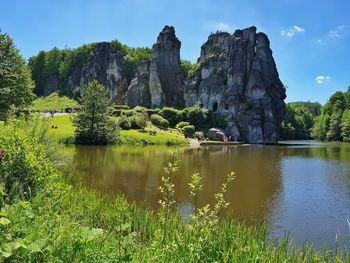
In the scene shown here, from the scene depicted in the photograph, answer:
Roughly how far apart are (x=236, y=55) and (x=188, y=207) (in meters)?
92.4

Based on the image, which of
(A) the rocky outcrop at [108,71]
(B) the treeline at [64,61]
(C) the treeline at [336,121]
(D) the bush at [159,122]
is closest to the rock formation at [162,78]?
(A) the rocky outcrop at [108,71]

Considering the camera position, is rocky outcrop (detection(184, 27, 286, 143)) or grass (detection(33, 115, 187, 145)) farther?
rocky outcrop (detection(184, 27, 286, 143))

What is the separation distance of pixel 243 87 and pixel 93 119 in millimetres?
56359

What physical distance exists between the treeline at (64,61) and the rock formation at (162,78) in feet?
87.2

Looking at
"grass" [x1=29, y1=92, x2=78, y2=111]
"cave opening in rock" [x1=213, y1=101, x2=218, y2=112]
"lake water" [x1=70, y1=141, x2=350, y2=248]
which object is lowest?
"lake water" [x1=70, y1=141, x2=350, y2=248]

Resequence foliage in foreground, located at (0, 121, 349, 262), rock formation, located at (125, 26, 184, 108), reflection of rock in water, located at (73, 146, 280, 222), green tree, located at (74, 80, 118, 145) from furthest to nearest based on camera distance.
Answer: rock formation, located at (125, 26, 184, 108), green tree, located at (74, 80, 118, 145), reflection of rock in water, located at (73, 146, 280, 222), foliage in foreground, located at (0, 121, 349, 262)

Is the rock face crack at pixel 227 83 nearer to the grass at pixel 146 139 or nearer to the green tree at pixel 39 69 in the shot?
the grass at pixel 146 139

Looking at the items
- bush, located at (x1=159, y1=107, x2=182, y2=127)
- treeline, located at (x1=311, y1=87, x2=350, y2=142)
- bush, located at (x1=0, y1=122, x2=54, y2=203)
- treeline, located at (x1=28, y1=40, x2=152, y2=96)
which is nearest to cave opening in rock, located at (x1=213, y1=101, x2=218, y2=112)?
bush, located at (x1=159, y1=107, x2=182, y2=127)

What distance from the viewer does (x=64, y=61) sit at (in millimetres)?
173125

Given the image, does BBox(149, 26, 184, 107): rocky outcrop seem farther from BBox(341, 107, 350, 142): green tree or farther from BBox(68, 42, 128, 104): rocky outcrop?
BBox(341, 107, 350, 142): green tree

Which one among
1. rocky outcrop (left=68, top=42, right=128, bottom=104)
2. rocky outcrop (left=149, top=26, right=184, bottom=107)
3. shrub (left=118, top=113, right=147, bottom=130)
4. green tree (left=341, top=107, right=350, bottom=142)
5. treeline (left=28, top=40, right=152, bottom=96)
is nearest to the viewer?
shrub (left=118, top=113, right=147, bottom=130)

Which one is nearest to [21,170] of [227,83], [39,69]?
[227,83]

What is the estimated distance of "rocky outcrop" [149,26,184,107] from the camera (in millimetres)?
114812

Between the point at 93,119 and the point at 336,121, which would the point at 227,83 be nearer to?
the point at 336,121
